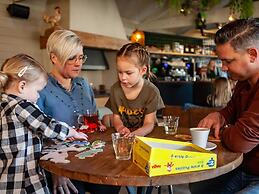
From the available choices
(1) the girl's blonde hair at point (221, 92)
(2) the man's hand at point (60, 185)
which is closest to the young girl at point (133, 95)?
(2) the man's hand at point (60, 185)

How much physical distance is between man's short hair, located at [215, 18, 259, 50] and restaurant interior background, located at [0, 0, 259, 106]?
4.53 meters

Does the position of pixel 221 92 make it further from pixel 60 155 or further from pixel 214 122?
pixel 60 155

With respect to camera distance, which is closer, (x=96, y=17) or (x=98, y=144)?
(x=98, y=144)

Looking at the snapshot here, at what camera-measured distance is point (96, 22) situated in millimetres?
6195

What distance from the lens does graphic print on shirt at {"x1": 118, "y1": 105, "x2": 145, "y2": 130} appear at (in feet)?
5.99

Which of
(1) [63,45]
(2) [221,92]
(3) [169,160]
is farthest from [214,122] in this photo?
(2) [221,92]

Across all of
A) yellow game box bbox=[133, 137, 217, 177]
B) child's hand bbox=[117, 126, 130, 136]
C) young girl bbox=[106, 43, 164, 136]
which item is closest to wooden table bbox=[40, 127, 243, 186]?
yellow game box bbox=[133, 137, 217, 177]

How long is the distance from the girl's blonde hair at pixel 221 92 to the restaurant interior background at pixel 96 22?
2191 mm

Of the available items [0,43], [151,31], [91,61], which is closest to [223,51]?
[0,43]

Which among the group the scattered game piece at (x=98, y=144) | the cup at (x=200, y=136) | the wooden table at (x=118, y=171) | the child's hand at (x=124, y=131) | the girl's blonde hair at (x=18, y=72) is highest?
the girl's blonde hair at (x=18, y=72)

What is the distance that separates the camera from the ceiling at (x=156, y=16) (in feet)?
24.7

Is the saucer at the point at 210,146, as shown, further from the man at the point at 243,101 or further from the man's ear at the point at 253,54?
the man's ear at the point at 253,54

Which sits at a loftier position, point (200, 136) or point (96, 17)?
point (96, 17)

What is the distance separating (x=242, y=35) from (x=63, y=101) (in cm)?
103
